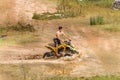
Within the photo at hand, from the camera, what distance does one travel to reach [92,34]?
26906 millimetres

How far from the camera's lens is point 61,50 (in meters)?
21.6

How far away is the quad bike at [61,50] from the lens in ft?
70.4

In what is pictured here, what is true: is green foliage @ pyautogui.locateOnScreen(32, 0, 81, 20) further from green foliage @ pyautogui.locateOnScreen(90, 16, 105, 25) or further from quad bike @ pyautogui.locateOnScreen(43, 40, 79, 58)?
quad bike @ pyautogui.locateOnScreen(43, 40, 79, 58)

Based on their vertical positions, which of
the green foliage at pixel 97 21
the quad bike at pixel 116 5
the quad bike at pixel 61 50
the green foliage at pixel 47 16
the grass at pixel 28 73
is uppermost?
the quad bike at pixel 116 5

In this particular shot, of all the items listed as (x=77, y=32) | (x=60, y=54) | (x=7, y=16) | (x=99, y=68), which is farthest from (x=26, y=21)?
(x=99, y=68)

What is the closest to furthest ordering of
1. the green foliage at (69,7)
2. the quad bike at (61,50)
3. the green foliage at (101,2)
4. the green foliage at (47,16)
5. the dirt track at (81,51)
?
the dirt track at (81,51), the quad bike at (61,50), the green foliage at (47,16), the green foliage at (69,7), the green foliage at (101,2)

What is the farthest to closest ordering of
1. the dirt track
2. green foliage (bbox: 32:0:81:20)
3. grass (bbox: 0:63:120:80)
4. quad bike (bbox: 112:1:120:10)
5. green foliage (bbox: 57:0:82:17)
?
quad bike (bbox: 112:1:120:10) → green foliage (bbox: 57:0:82:17) → green foliage (bbox: 32:0:81:20) → the dirt track → grass (bbox: 0:63:120:80)

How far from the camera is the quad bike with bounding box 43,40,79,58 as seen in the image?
21.5m

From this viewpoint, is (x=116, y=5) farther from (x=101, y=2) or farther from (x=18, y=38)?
(x=18, y=38)

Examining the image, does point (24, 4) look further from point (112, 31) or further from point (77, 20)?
point (112, 31)

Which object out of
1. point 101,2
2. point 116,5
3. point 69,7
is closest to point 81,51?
point 69,7

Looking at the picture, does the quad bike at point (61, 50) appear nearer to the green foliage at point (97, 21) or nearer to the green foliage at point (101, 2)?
the green foliage at point (97, 21)

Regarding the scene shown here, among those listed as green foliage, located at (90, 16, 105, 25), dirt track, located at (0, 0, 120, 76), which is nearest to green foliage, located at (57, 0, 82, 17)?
dirt track, located at (0, 0, 120, 76)

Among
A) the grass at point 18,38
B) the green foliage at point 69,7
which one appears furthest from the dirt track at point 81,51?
the green foliage at point 69,7
